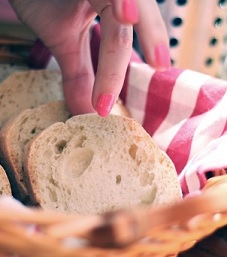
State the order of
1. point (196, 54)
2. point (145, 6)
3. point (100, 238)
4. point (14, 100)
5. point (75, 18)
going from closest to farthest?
point (100, 238), point (145, 6), point (75, 18), point (14, 100), point (196, 54)

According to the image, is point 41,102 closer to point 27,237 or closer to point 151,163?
point 151,163

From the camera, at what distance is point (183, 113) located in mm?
765

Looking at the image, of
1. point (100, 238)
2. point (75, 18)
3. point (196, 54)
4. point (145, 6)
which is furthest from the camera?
point (196, 54)

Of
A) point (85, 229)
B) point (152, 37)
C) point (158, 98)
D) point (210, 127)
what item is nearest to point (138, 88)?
point (158, 98)

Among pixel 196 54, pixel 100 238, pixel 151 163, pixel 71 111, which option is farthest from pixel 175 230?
pixel 196 54

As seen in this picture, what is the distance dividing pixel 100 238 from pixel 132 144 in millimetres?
302

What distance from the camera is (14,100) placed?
829 mm

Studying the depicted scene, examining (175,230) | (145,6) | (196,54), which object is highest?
(145,6)

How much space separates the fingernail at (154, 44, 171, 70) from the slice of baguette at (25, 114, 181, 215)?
133 mm

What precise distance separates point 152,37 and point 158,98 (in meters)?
0.24

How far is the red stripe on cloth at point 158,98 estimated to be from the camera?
783 millimetres

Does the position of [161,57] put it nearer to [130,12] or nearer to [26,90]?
[130,12]

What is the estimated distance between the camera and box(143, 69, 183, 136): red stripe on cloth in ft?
2.57

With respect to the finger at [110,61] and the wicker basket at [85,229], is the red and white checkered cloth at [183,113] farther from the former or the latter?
the wicker basket at [85,229]
